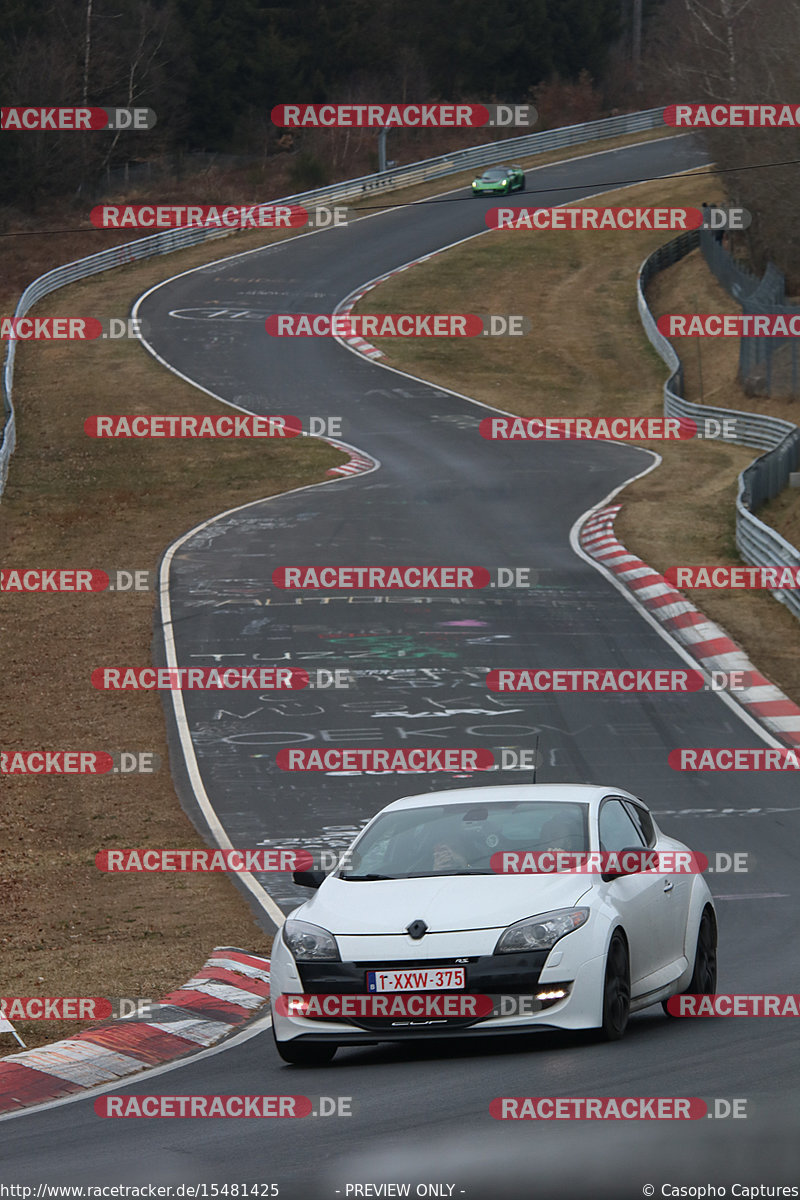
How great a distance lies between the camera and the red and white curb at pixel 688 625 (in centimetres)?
2183

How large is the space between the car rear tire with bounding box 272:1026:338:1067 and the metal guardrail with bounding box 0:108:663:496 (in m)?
37.2

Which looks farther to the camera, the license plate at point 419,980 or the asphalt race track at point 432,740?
the license plate at point 419,980

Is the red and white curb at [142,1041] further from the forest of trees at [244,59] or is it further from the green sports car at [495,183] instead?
the forest of trees at [244,59]

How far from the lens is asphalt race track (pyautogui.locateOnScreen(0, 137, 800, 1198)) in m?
6.72

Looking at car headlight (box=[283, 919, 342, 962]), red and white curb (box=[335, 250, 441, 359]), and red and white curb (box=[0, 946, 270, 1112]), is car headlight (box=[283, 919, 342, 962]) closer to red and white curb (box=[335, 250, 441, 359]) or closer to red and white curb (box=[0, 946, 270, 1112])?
red and white curb (box=[0, 946, 270, 1112])

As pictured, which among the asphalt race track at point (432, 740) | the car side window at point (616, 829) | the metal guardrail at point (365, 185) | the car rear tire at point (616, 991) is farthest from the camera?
the metal guardrail at point (365, 185)

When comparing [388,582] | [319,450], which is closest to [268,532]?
[388,582]

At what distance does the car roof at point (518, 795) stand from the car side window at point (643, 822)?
192mm

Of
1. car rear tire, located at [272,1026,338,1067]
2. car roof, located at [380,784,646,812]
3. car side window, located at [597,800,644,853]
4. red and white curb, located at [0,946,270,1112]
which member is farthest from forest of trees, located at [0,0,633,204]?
car rear tire, located at [272,1026,338,1067]

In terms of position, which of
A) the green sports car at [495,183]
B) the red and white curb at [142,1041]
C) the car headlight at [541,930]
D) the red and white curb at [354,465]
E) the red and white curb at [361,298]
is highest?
the green sports car at [495,183]

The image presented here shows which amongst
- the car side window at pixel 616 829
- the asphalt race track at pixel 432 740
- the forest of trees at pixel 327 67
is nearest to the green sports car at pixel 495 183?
the forest of trees at pixel 327 67

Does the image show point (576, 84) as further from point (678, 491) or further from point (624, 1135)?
point (624, 1135)

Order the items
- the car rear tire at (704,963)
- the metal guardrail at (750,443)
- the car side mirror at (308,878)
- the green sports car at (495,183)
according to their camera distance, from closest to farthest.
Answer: the car side mirror at (308,878) → the car rear tire at (704,963) → the metal guardrail at (750,443) → the green sports car at (495,183)

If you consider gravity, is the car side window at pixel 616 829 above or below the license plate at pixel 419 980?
above
